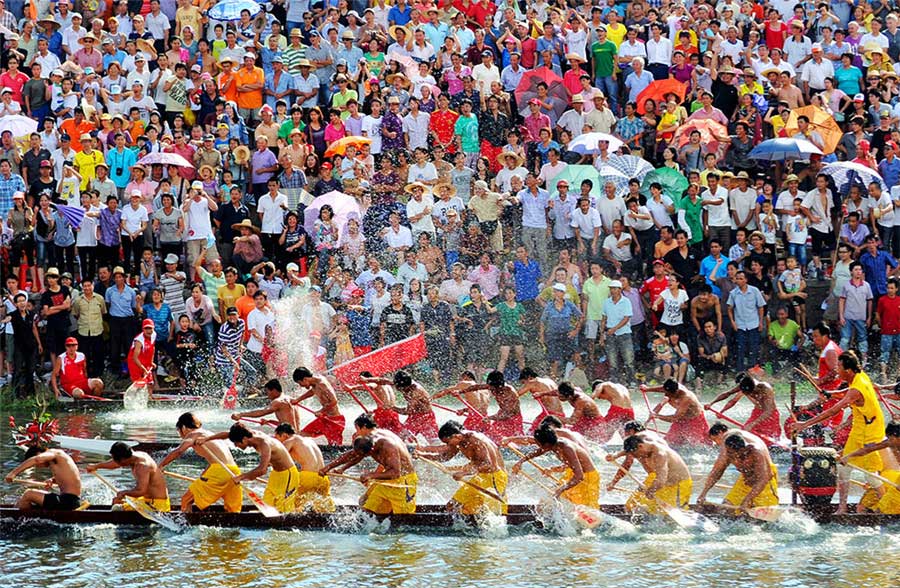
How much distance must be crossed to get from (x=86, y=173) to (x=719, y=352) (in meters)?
9.51

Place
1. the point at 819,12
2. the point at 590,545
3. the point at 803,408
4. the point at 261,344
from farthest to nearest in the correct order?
1. the point at 819,12
2. the point at 261,344
3. the point at 803,408
4. the point at 590,545

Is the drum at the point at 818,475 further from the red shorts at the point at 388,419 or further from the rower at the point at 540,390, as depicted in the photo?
the red shorts at the point at 388,419

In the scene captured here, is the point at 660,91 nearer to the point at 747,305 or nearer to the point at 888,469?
the point at 747,305

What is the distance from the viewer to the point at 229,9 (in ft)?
83.6

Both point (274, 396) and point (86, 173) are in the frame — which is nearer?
point (274, 396)

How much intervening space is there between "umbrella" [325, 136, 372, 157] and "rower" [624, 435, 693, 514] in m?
8.69

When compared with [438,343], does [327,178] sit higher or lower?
higher

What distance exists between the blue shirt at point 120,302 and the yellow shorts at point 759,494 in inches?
385

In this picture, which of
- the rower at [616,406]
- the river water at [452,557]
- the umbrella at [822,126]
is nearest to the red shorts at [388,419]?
the rower at [616,406]

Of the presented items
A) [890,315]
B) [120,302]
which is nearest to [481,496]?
[120,302]

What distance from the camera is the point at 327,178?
78.2 feet

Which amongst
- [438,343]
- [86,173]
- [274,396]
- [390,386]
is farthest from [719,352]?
[86,173]

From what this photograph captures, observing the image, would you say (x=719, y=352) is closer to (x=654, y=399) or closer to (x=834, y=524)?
(x=654, y=399)

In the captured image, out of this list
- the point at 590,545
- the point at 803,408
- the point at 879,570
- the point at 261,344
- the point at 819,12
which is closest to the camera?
the point at 879,570
